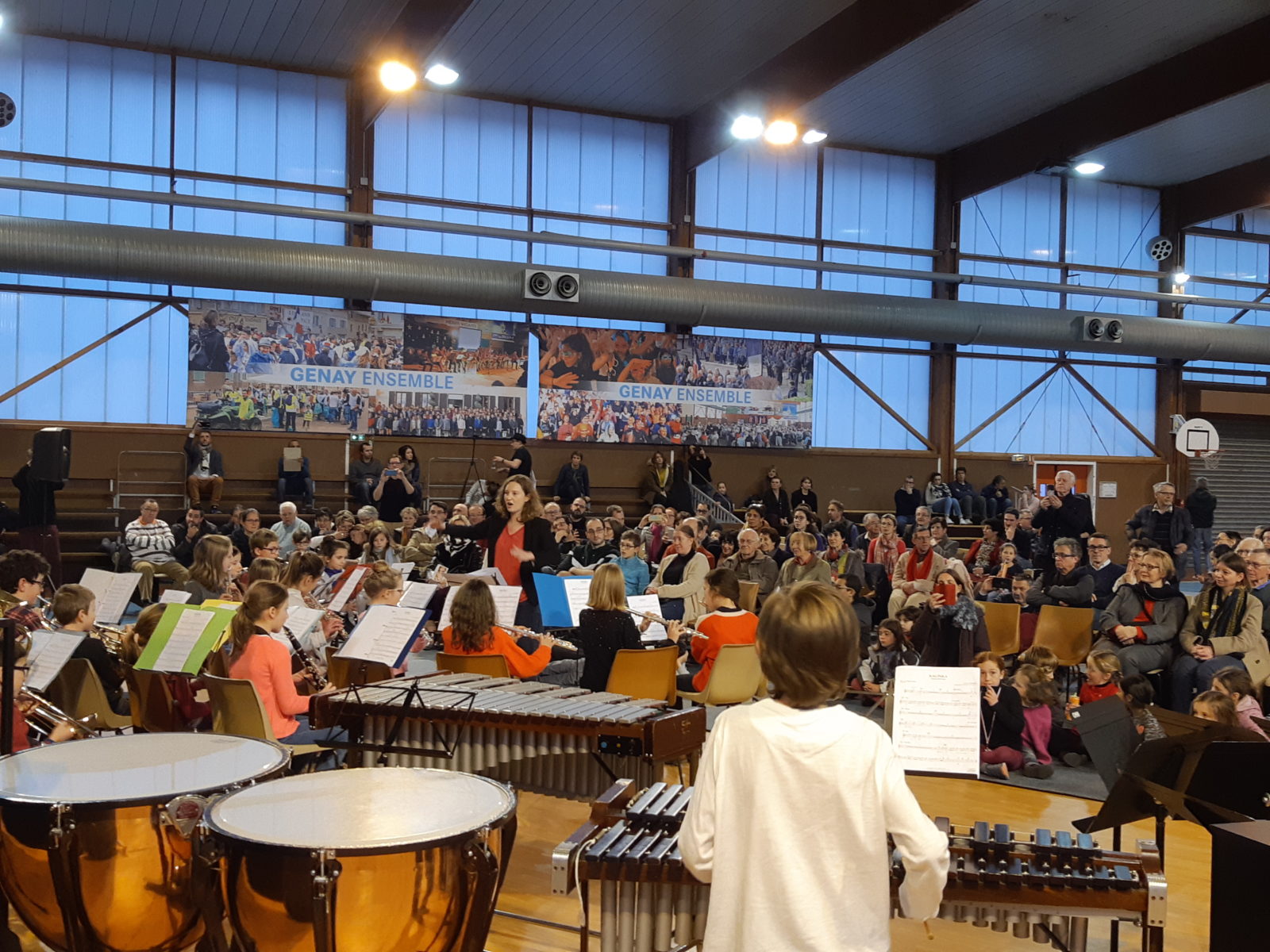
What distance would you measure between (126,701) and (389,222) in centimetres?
1021

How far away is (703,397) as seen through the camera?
57.6ft

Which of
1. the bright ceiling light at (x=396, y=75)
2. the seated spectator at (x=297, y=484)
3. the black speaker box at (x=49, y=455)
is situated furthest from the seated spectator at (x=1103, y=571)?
the seated spectator at (x=297, y=484)

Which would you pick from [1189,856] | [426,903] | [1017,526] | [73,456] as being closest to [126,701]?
[426,903]

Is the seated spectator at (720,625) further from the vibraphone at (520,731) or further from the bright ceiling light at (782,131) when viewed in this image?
the bright ceiling light at (782,131)

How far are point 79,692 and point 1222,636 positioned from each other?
649 cm

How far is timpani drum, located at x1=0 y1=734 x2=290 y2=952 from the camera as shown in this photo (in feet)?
8.82

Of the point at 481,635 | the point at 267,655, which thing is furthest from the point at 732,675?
the point at 267,655

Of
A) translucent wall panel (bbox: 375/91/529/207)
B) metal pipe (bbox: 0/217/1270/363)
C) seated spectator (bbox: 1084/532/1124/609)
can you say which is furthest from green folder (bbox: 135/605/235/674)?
translucent wall panel (bbox: 375/91/529/207)

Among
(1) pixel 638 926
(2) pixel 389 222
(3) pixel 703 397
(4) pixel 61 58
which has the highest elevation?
(4) pixel 61 58

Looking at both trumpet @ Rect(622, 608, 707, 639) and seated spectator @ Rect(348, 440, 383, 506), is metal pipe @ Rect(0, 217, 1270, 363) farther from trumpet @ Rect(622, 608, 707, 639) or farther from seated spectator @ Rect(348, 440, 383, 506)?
trumpet @ Rect(622, 608, 707, 639)

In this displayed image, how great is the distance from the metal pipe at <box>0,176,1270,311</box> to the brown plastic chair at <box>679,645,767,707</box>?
33.7ft

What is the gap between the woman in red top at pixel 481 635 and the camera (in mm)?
5547

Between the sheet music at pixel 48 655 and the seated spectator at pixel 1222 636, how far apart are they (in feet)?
20.3

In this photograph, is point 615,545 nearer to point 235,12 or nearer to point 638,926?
point 235,12
